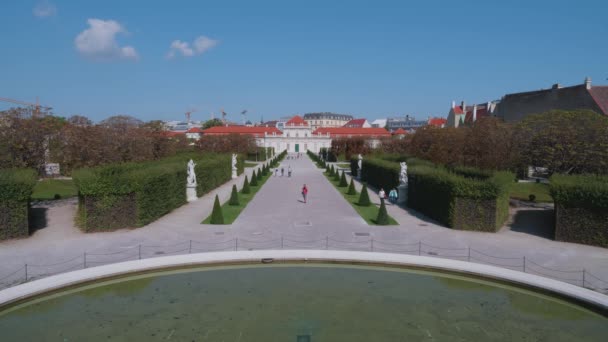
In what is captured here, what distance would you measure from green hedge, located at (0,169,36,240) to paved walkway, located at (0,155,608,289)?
1.65ft

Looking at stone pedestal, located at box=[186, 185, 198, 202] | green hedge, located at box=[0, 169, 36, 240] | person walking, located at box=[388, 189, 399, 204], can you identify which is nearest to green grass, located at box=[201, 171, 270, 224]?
stone pedestal, located at box=[186, 185, 198, 202]

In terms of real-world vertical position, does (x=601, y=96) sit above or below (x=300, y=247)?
above

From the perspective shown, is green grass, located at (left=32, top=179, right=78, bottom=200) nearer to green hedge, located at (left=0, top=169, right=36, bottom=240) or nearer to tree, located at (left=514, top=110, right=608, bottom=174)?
green hedge, located at (left=0, top=169, right=36, bottom=240)

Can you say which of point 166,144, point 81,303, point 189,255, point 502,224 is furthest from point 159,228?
point 166,144

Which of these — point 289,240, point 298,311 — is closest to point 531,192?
point 289,240

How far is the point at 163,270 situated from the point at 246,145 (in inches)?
2392

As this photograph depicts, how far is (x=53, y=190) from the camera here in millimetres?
31156

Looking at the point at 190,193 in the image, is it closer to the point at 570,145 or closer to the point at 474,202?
the point at 474,202

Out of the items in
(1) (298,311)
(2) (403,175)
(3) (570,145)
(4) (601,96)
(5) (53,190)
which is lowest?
(1) (298,311)

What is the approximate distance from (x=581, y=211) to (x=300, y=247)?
11176 millimetres

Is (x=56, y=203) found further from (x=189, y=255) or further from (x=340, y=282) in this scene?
(x=340, y=282)

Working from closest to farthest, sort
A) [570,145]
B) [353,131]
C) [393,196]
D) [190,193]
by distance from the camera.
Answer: [570,145], [393,196], [190,193], [353,131]

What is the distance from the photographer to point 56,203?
24.8m

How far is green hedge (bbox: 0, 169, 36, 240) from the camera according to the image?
16484 mm
